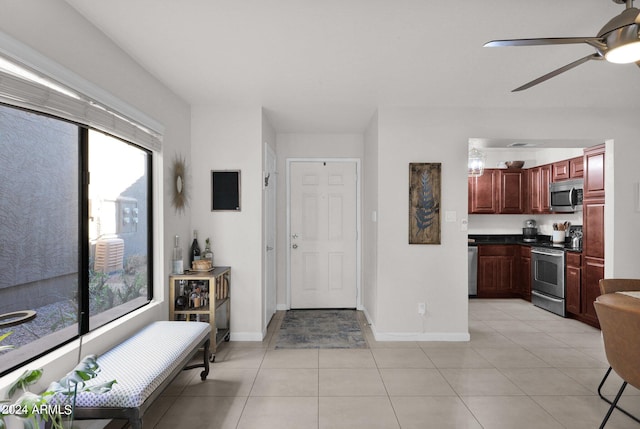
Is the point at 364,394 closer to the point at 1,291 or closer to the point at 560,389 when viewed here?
the point at 560,389

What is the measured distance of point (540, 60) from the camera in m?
2.57

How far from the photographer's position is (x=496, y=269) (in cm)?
558

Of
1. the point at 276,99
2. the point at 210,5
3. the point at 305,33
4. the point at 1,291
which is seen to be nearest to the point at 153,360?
the point at 1,291

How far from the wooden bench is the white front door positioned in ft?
7.48

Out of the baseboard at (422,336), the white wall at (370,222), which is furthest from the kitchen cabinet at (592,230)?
the white wall at (370,222)

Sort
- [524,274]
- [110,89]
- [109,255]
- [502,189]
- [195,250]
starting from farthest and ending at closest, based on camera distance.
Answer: [502,189], [524,274], [195,250], [109,255], [110,89]

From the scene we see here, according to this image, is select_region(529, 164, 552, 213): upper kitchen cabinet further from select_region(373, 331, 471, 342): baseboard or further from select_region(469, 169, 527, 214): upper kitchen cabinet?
select_region(373, 331, 471, 342): baseboard

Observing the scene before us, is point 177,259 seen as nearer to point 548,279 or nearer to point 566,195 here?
point 548,279

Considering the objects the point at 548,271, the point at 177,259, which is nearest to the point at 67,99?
the point at 177,259

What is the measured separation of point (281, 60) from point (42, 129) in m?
1.54

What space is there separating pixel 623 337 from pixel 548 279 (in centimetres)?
327

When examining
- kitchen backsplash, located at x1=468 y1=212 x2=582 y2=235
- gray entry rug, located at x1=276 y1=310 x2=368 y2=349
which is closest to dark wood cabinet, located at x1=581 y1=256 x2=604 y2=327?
kitchen backsplash, located at x1=468 y1=212 x2=582 y2=235

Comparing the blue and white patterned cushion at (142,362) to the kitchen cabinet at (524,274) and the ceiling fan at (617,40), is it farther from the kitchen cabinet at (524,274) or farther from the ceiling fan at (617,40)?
the kitchen cabinet at (524,274)

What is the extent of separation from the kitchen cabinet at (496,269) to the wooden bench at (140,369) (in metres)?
4.46
